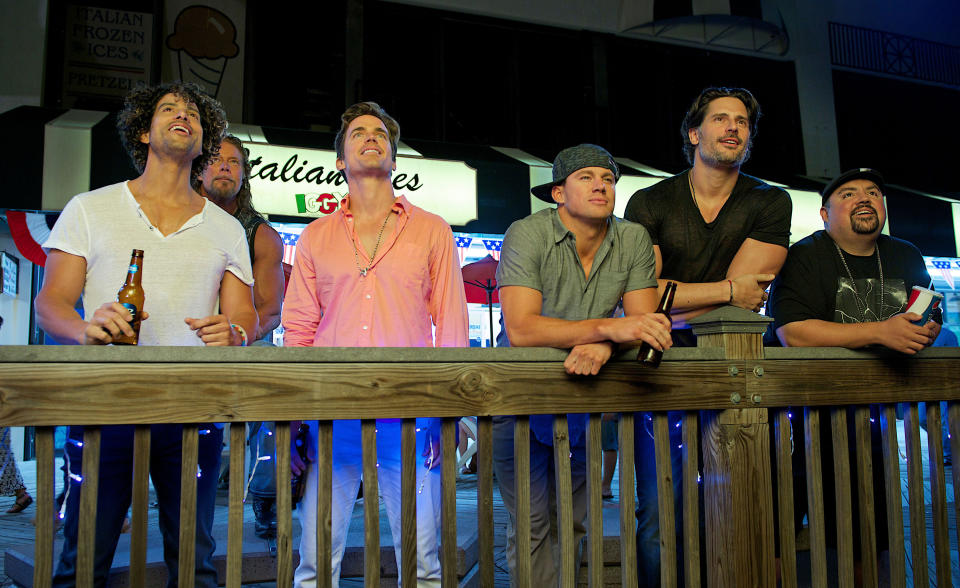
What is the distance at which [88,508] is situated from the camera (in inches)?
67.3

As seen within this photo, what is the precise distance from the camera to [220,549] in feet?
11.7

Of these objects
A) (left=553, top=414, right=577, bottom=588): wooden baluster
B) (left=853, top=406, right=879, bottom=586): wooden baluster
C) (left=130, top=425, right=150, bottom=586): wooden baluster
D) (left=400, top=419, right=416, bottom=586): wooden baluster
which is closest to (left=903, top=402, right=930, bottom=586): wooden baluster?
(left=853, top=406, right=879, bottom=586): wooden baluster

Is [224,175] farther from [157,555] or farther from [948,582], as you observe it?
[948,582]

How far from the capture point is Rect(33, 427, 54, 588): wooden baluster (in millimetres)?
1649

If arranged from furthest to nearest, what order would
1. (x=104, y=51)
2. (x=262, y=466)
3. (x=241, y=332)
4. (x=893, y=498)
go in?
1. (x=104, y=51)
2. (x=262, y=466)
3. (x=893, y=498)
4. (x=241, y=332)

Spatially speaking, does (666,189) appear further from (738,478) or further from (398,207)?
(738,478)

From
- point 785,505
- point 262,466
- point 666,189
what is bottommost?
point 262,466

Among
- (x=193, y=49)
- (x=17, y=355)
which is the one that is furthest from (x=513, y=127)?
(x=17, y=355)

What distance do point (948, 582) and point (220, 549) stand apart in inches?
122

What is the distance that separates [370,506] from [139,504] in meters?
0.56

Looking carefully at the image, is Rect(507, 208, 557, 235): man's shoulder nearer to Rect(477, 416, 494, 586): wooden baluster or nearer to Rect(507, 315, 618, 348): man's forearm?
Rect(507, 315, 618, 348): man's forearm

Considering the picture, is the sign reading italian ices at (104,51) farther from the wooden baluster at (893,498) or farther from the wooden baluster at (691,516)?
the wooden baluster at (893,498)

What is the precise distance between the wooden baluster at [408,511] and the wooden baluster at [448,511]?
0.25 feet

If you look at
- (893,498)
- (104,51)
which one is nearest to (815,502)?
(893,498)
